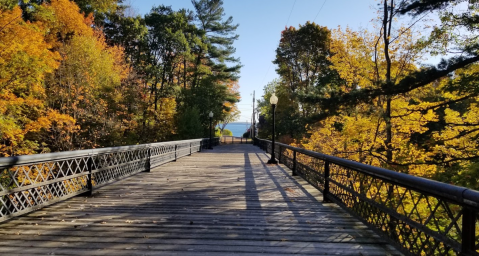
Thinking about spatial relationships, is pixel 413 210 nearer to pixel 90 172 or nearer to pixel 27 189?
pixel 27 189

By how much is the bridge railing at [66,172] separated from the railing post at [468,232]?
4.58 m

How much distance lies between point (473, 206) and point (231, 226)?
8.35 feet

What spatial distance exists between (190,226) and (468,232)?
2839mm

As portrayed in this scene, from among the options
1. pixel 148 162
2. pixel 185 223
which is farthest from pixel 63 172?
pixel 148 162

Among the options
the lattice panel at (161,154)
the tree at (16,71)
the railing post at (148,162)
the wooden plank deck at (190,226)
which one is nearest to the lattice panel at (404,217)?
the wooden plank deck at (190,226)

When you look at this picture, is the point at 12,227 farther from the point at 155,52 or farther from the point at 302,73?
the point at 302,73

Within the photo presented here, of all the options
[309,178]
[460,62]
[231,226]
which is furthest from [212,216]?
[460,62]

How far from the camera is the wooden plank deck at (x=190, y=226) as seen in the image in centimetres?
293

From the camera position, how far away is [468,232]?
6.44 feet

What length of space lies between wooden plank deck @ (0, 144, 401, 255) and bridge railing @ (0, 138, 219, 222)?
21 cm

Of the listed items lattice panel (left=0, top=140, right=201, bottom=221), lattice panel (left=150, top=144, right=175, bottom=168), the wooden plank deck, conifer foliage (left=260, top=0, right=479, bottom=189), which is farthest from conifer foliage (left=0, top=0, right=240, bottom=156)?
conifer foliage (left=260, top=0, right=479, bottom=189)

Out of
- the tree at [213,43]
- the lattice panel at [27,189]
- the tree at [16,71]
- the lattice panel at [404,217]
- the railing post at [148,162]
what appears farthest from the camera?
the tree at [213,43]

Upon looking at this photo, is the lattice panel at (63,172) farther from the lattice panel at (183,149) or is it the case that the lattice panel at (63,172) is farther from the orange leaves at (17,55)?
the orange leaves at (17,55)

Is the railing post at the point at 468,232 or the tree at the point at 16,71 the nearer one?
the railing post at the point at 468,232
